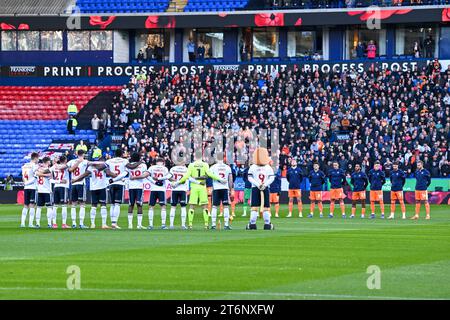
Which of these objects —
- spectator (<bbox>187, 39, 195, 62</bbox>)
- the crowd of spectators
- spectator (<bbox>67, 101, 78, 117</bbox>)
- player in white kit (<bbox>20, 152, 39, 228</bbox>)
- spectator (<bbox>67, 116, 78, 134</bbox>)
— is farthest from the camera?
spectator (<bbox>187, 39, 195, 62</bbox>)

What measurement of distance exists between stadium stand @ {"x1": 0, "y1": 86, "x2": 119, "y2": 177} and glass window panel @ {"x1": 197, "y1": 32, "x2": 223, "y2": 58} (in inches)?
260

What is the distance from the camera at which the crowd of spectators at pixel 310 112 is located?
197 feet

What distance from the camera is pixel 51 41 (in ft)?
253

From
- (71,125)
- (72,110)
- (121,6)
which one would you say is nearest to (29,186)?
(71,125)

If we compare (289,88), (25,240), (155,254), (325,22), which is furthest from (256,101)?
(155,254)

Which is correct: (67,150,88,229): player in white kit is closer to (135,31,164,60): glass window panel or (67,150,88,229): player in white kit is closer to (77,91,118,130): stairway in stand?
(77,91,118,130): stairway in stand

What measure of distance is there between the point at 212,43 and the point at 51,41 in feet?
35.2

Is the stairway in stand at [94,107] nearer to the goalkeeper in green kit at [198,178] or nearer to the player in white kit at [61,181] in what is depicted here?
the player in white kit at [61,181]

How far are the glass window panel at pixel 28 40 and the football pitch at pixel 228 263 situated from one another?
42.1 metres

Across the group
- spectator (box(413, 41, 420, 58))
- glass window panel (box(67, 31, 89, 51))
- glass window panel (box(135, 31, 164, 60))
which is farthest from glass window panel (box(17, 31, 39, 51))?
spectator (box(413, 41, 420, 58))

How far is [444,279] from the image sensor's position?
68.7 feet

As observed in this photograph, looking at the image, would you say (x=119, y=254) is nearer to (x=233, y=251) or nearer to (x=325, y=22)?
(x=233, y=251)

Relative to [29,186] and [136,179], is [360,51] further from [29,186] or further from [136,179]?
[136,179]

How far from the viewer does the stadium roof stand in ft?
250
